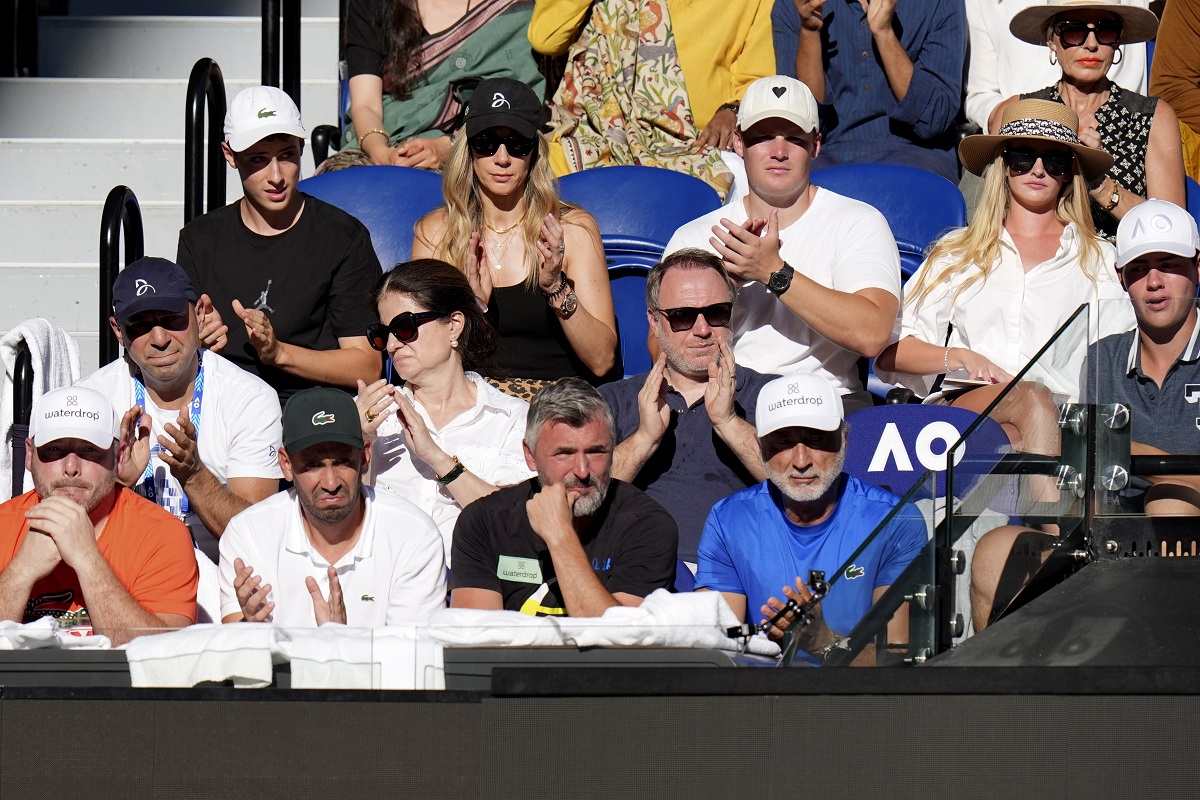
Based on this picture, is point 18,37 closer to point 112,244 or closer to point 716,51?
point 112,244

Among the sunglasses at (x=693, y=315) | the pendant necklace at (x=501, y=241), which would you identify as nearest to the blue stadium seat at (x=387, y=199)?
the pendant necklace at (x=501, y=241)

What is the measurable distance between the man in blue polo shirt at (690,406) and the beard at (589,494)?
0.38m

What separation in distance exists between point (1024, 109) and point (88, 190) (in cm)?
372

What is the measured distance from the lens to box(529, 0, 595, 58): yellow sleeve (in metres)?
6.10

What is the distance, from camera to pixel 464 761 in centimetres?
287

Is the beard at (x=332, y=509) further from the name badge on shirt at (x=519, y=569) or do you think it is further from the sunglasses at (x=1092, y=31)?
the sunglasses at (x=1092, y=31)

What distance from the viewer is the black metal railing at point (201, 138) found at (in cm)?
568

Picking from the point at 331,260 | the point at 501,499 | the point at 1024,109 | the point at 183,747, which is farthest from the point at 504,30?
the point at 183,747

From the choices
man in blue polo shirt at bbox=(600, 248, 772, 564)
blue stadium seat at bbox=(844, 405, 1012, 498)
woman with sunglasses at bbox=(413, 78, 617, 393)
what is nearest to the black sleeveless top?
woman with sunglasses at bbox=(413, 78, 617, 393)

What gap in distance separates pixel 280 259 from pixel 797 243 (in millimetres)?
1589

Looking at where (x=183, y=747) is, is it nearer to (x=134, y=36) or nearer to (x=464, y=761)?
(x=464, y=761)

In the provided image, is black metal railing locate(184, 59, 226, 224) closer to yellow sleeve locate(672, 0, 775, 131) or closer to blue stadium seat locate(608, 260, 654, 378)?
blue stadium seat locate(608, 260, 654, 378)

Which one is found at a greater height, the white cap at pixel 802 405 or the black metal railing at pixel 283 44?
the black metal railing at pixel 283 44

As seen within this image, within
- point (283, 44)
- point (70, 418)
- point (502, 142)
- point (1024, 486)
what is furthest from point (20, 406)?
point (1024, 486)
